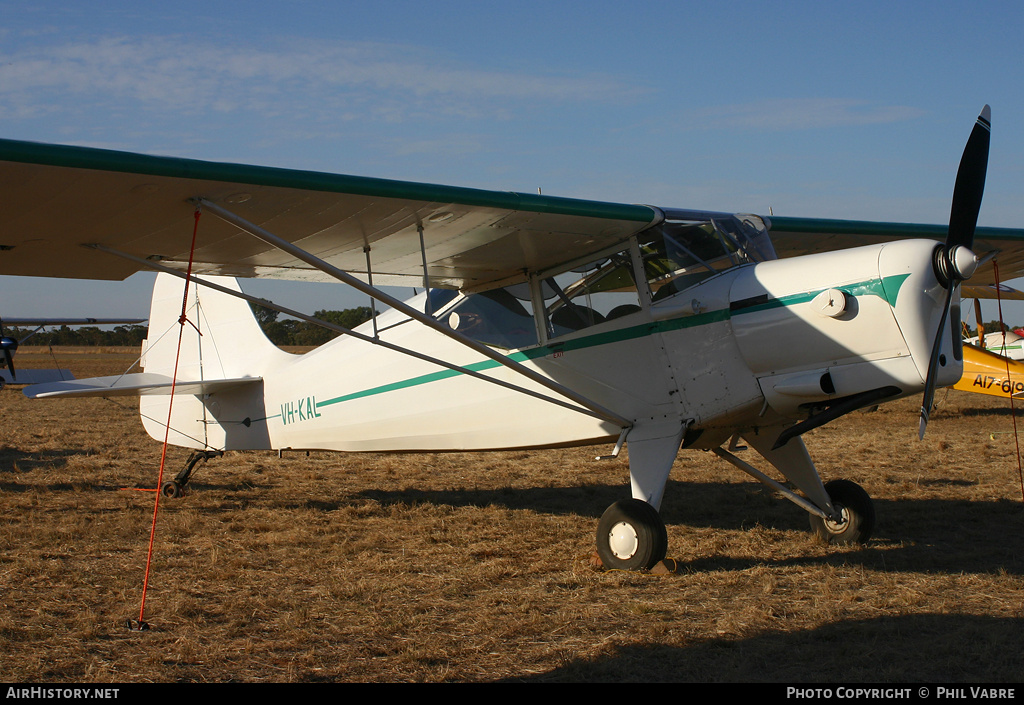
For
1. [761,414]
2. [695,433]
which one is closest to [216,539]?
[695,433]

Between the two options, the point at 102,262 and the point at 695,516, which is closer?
the point at 102,262

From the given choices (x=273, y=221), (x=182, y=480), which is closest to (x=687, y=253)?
(x=273, y=221)

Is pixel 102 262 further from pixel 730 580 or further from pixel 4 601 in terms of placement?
pixel 730 580

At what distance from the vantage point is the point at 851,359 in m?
4.89

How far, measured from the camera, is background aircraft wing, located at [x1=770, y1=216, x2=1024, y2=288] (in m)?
7.21

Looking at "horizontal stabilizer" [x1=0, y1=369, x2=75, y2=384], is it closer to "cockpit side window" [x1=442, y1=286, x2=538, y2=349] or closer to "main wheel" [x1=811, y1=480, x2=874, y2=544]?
"cockpit side window" [x1=442, y1=286, x2=538, y2=349]

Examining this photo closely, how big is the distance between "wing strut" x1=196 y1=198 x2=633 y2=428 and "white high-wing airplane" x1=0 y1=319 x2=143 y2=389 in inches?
603

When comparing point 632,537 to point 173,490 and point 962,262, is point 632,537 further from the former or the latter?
point 173,490

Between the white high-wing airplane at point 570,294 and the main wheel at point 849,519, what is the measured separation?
17 mm

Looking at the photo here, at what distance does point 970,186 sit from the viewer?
201 inches

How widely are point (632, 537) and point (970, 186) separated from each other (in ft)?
10.2

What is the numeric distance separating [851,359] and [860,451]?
6.95 meters

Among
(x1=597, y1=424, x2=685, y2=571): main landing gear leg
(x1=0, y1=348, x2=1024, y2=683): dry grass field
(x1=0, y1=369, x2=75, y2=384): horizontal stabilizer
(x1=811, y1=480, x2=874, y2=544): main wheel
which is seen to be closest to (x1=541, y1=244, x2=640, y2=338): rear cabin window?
(x1=597, y1=424, x2=685, y2=571): main landing gear leg

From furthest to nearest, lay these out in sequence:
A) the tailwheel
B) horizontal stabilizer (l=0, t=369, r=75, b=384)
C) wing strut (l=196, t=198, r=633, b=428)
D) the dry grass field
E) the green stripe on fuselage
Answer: horizontal stabilizer (l=0, t=369, r=75, b=384), the tailwheel, the green stripe on fuselage, wing strut (l=196, t=198, r=633, b=428), the dry grass field
